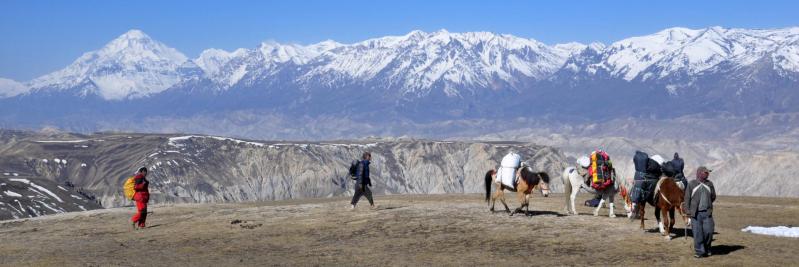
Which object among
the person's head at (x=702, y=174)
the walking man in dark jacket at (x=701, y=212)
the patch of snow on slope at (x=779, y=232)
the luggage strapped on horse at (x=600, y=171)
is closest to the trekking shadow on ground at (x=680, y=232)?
the walking man in dark jacket at (x=701, y=212)

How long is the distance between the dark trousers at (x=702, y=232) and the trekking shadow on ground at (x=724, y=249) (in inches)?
33.2

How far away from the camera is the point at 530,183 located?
31391 mm

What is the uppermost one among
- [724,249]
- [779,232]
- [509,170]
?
[509,170]

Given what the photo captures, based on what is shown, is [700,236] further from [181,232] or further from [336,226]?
[181,232]

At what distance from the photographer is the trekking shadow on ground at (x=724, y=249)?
23.8 meters

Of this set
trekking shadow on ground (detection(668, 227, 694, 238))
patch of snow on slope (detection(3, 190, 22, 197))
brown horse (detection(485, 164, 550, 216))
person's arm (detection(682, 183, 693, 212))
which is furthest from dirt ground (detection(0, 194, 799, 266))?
patch of snow on slope (detection(3, 190, 22, 197))

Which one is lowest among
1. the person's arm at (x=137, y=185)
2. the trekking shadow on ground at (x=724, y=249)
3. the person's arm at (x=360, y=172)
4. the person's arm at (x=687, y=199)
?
the trekking shadow on ground at (x=724, y=249)

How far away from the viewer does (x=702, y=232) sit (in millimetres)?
22891

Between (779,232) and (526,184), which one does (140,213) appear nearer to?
(526,184)

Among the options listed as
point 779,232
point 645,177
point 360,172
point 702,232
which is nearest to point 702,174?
point 702,232

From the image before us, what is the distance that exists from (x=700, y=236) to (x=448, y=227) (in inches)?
388

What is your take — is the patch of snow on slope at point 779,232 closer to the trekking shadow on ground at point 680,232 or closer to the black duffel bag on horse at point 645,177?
the trekking shadow on ground at point 680,232

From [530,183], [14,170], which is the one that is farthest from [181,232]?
[14,170]

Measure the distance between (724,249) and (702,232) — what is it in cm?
177
